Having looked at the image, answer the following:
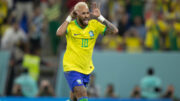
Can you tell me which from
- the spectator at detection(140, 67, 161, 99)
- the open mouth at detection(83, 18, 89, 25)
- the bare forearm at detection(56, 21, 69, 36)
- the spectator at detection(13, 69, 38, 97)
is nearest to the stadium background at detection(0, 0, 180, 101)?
the spectator at detection(13, 69, 38, 97)

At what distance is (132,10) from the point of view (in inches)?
780

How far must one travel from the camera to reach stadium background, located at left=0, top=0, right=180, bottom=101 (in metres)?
18.7

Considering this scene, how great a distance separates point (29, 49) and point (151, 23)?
4717mm

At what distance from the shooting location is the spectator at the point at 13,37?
61.1ft

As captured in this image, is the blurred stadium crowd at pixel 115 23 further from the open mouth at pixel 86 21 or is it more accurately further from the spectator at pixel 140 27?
the open mouth at pixel 86 21

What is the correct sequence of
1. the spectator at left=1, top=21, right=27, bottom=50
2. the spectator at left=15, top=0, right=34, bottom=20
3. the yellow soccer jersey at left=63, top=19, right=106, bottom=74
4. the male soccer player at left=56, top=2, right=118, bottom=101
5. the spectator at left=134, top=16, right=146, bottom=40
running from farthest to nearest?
1. the spectator at left=15, top=0, right=34, bottom=20
2. the spectator at left=134, top=16, right=146, bottom=40
3. the spectator at left=1, top=21, right=27, bottom=50
4. the yellow soccer jersey at left=63, top=19, right=106, bottom=74
5. the male soccer player at left=56, top=2, right=118, bottom=101

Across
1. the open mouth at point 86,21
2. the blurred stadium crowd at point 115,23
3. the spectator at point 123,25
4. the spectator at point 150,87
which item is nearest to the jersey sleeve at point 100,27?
the open mouth at point 86,21

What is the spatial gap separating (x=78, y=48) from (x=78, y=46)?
4 centimetres

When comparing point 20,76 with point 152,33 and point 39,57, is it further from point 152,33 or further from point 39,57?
point 152,33

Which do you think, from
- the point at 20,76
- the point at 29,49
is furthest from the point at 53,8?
the point at 20,76

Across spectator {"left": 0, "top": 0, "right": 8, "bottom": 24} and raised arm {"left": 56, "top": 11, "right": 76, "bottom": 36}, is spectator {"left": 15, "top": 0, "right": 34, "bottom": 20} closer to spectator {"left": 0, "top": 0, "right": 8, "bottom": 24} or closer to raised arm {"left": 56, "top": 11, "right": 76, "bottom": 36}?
spectator {"left": 0, "top": 0, "right": 8, "bottom": 24}

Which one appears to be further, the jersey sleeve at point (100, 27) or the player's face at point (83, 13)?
the jersey sleeve at point (100, 27)

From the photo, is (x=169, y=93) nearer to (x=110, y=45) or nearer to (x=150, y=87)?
(x=150, y=87)

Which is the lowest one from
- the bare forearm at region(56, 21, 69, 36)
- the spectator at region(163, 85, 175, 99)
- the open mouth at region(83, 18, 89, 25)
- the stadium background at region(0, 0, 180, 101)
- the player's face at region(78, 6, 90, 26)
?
the spectator at region(163, 85, 175, 99)
